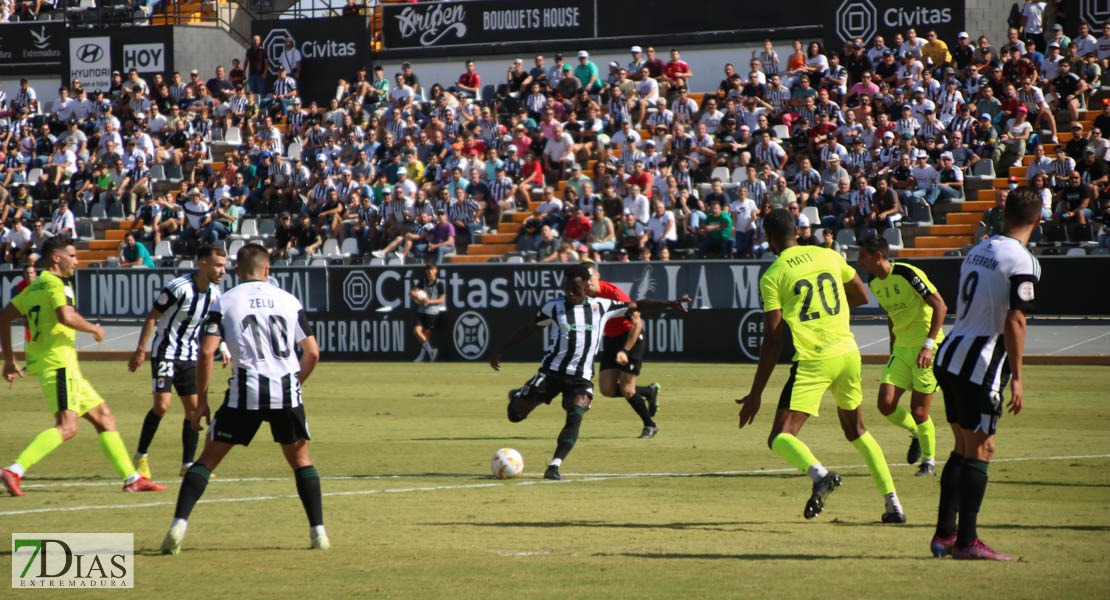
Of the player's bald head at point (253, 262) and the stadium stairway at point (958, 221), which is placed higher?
the stadium stairway at point (958, 221)

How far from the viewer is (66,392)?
10703 mm

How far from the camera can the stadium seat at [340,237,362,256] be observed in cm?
2934

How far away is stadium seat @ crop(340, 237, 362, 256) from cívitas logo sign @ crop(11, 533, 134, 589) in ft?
67.8

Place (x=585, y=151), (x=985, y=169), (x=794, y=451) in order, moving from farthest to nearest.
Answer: (x=585, y=151), (x=985, y=169), (x=794, y=451)

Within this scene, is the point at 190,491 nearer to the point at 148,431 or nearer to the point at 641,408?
the point at 148,431

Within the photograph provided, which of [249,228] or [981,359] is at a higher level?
[249,228]

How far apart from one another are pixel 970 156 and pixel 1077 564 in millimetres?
20450

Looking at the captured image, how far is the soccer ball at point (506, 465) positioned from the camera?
11500 mm

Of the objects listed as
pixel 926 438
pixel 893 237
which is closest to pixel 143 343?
pixel 926 438

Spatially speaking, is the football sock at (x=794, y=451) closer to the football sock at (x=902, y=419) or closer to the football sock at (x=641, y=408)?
the football sock at (x=902, y=419)

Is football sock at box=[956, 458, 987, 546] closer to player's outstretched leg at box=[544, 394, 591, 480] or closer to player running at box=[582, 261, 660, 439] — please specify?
player's outstretched leg at box=[544, 394, 591, 480]

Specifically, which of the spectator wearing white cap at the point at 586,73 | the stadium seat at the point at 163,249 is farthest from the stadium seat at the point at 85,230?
the spectator wearing white cap at the point at 586,73

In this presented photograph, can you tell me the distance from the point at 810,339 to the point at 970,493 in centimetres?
182

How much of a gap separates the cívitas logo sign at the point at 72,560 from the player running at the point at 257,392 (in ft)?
1.34
